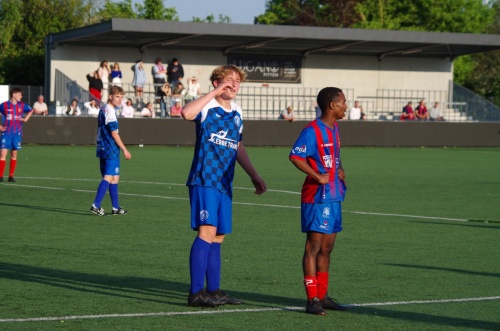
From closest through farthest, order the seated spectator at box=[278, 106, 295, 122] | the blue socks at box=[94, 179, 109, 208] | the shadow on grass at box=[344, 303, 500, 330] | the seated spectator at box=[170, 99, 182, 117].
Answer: the shadow on grass at box=[344, 303, 500, 330], the blue socks at box=[94, 179, 109, 208], the seated spectator at box=[170, 99, 182, 117], the seated spectator at box=[278, 106, 295, 122]

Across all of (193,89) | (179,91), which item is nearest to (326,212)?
(179,91)

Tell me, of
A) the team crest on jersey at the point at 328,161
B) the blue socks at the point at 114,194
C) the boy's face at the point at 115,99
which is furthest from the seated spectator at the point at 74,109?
the team crest on jersey at the point at 328,161

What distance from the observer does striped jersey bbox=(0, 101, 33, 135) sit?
21.5m

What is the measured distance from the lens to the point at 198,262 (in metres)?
8.16

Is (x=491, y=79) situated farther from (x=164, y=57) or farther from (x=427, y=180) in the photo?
(x=427, y=180)

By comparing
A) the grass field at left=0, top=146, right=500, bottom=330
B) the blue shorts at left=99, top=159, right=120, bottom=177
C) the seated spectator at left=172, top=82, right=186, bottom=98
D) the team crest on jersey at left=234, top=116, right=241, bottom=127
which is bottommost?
the grass field at left=0, top=146, right=500, bottom=330

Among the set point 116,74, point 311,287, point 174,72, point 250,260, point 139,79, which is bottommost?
point 250,260

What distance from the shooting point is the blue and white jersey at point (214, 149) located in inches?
321

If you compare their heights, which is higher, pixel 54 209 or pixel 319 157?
pixel 319 157

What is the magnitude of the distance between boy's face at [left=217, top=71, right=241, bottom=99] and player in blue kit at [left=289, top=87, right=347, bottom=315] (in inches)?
24.6

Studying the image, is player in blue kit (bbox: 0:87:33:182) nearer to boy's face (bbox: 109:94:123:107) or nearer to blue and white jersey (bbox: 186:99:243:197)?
boy's face (bbox: 109:94:123:107)

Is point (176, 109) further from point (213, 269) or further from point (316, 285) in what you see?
point (316, 285)

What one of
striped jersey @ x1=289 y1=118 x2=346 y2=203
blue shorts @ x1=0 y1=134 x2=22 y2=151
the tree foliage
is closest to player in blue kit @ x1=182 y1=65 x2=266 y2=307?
striped jersey @ x1=289 y1=118 x2=346 y2=203

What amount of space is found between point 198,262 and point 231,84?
139 cm
